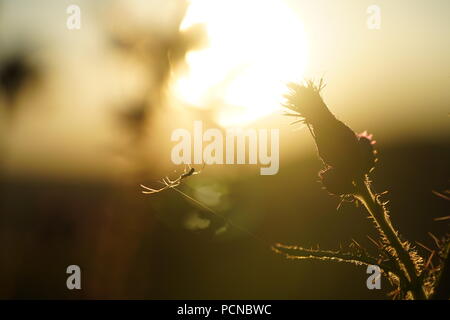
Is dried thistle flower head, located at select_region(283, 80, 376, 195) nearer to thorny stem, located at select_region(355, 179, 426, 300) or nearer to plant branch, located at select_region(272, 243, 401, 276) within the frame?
thorny stem, located at select_region(355, 179, 426, 300)

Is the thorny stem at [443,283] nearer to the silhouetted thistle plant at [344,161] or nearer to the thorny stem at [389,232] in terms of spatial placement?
the thorny stem at [389,232]

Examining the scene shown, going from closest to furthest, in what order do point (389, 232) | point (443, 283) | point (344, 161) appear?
point (443, 283) → point (389, 232) → point (344, 161)

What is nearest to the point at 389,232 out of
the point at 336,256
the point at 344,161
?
the point at 336,256

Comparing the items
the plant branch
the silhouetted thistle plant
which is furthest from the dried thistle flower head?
the plant branch

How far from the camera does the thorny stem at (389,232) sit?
151 centimetres

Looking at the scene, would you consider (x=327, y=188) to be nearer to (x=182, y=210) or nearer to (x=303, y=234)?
(x=182, y=210)

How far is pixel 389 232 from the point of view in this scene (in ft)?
5.29

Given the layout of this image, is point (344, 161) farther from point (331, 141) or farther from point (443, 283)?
point (443, 283)

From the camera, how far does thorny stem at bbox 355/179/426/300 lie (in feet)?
4.95

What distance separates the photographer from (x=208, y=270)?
599 inches

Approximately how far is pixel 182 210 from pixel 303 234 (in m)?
12.4

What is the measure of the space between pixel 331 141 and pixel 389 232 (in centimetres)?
53

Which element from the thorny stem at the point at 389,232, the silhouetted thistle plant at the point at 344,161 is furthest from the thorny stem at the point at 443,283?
the silhouetted thistle plant at the point at 344,161
